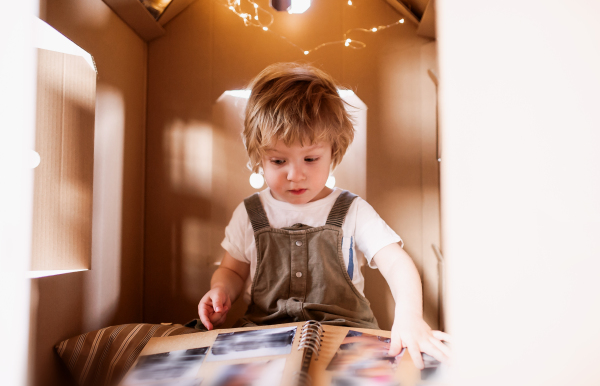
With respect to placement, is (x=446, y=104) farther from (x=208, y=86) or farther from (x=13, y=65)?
(x=208, y=86)

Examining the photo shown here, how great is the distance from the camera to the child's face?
30.7 inches

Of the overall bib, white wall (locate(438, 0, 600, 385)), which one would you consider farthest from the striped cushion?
white wall (locate(438, 0, 600, 385))

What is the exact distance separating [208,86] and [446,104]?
0.65 metres

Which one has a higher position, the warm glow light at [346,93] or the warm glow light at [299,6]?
the warm glow light at [299,6]

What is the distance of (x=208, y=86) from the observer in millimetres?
958

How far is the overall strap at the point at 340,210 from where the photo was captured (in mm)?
847

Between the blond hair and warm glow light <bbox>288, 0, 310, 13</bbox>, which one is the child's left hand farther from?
warm glow light <bbox>288, 0, 310, 13</bbox>

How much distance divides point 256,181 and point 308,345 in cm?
51

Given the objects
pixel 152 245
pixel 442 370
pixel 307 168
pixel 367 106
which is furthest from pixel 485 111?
pixel 152 245

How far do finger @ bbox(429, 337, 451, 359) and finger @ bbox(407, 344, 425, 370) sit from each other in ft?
0.08

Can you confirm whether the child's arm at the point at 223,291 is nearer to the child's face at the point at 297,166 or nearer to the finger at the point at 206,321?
the finger at the point at 206,321

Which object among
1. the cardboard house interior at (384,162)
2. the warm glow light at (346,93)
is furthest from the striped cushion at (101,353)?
the warm glow light at (346,93)

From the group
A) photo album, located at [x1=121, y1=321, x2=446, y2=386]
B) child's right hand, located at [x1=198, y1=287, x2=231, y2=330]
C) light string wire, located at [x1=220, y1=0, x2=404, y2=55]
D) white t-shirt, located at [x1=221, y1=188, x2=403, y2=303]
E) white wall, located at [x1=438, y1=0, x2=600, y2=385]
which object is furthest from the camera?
light string wire, located at [x1=220, y1=0, x2=404, y2=55]

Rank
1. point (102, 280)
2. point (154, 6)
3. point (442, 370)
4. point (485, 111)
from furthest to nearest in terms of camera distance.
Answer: point (154, 6)
point (102, 280)
point (442, 370)
point (485, 111)
